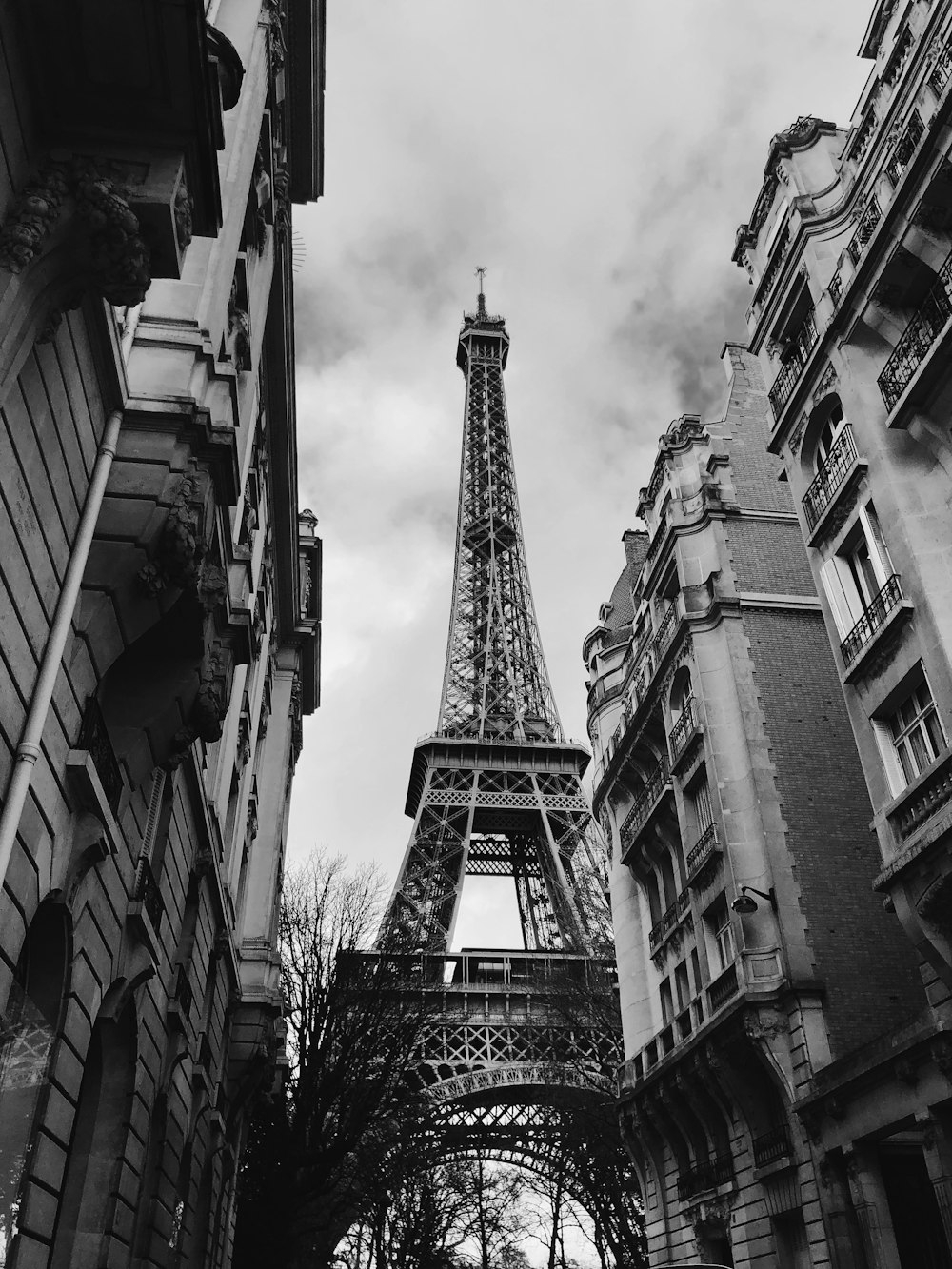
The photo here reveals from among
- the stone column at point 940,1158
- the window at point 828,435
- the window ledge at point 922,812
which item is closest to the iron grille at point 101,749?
the window ledge at point 922,812

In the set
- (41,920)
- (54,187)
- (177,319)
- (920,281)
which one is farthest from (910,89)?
(41,920)

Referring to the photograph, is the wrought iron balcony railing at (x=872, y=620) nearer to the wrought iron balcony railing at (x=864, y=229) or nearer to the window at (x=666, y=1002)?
the wrought iron balcony railing at (x=864, y=229)

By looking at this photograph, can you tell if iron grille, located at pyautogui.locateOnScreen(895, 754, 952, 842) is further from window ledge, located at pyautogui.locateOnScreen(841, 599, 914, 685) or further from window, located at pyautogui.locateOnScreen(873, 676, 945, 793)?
window ledge, located at pyautogui.locateOnScreen(841, 599, 914, 685)

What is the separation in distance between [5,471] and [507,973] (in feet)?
169

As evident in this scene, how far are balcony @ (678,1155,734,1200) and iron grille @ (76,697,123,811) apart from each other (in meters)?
16.9

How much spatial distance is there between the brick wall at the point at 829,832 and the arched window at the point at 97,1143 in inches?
512

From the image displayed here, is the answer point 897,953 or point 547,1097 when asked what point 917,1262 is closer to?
point 897,953

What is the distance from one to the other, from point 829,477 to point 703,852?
9.73 metres

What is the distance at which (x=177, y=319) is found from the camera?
12.5 metres

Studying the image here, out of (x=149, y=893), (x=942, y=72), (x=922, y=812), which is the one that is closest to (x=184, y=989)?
(x=149, y=893)

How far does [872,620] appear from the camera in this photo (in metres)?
16.5

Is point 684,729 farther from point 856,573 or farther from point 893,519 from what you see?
point 893,519

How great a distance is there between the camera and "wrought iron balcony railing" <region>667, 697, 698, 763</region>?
2527 centimetres

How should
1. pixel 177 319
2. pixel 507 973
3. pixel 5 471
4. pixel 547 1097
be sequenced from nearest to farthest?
pixel 5 471, pixel 177 319, pixel 547 1097, pixel 507 973
